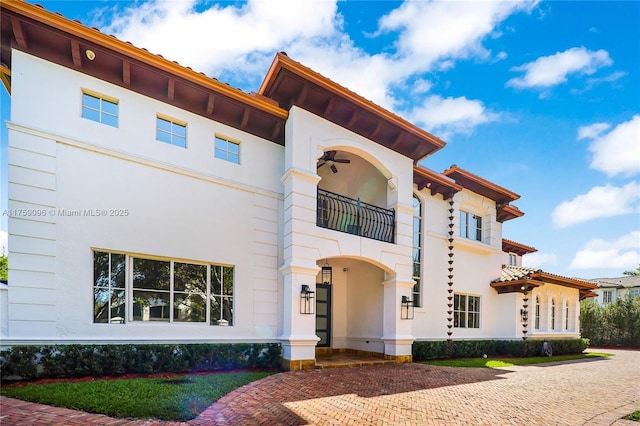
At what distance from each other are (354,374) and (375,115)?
766 centimetres

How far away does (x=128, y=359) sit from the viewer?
7977 millimetres

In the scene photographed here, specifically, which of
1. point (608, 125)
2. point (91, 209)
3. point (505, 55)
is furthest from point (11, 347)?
point (608, 125)

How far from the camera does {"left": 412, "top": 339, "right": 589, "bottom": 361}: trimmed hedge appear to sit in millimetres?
13123

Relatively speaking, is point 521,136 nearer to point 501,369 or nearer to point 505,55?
point 505,55

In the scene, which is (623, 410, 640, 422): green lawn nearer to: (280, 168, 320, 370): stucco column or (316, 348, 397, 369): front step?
(316, 348, 397, 369): front step

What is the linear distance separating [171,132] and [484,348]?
1455 centimetres

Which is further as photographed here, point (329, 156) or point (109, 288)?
point (329, 156)

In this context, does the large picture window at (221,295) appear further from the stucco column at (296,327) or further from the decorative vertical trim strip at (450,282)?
the decorative vertical trim strip at (450,282)

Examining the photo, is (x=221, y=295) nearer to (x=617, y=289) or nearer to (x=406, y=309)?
(x=406, y=309)

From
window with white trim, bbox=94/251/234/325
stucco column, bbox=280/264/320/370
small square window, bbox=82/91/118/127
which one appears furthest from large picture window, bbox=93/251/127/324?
stucco column, bbox=280/264/320/370

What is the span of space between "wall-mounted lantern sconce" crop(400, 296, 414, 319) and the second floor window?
18.8 feet

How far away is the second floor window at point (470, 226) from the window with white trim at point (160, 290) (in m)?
11.2

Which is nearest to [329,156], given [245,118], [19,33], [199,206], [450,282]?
[245,118]

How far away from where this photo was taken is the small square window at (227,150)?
402 inches
